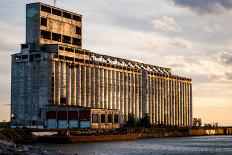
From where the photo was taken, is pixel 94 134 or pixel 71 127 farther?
pixel 71 127

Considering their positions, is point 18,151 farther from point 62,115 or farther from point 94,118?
point 62,115

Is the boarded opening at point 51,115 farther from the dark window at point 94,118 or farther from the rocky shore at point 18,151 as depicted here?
the rocky shore at point 18,151

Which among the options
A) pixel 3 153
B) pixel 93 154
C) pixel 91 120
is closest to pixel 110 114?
pixel 91 120

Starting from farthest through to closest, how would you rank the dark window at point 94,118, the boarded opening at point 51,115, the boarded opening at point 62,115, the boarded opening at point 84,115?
the boarded opening at point 51,115 → the boarded opening at point 62,115 → the dark window at point 94,118 → the boarded opening at point 84,115

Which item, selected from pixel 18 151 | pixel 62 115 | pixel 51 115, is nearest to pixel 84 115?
pixel 62 115

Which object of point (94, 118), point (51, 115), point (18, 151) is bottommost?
point (18, 151)

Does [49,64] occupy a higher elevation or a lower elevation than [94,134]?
higher

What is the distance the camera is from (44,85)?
199500mm

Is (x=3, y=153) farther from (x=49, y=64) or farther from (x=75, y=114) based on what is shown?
(x=49, y=64)

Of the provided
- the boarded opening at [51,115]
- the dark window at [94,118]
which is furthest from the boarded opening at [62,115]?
the dark window at [94,118]

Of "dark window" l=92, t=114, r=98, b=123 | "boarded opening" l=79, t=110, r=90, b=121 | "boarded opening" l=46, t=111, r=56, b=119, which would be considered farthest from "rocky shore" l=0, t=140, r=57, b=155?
"boarded opening" l=46, t=111, r=56, b=119

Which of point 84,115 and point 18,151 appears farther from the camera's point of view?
point 84,115

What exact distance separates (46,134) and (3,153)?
90.2 m

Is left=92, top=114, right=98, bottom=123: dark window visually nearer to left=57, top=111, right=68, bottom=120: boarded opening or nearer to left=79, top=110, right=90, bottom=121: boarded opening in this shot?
left=79, top=110, right=90, bottom=121: boarded opening
